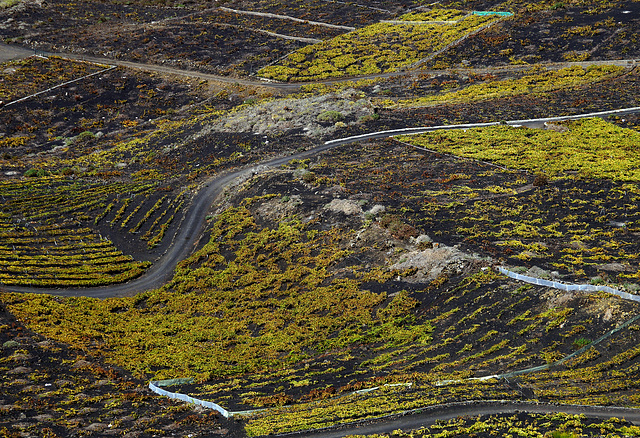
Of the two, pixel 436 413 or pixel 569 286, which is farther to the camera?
pixel 569 286

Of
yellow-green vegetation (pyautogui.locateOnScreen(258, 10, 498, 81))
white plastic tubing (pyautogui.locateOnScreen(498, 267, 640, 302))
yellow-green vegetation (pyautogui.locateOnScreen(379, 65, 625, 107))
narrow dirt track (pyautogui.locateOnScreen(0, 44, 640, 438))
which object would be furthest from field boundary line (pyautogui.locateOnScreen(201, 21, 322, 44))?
white plastic tubing (pyautogui.locateOnScreen(498, 267, 640, 302))

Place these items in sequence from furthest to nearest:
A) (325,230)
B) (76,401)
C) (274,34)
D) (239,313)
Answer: (274,34)
(325,230)
(239,313)
(76,401)

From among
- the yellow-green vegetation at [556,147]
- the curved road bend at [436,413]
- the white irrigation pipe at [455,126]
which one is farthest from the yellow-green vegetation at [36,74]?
the curved road bend at [436,413]

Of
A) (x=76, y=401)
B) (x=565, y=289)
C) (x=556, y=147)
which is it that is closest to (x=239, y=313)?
(x=76, y=401)

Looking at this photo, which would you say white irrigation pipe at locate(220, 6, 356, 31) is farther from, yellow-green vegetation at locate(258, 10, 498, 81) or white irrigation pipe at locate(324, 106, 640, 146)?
white irrigation pipe at locate(324, 106, 640, 146)

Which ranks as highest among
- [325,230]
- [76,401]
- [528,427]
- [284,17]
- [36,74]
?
[284,17]

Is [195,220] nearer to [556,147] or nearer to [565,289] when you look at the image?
[565,289]

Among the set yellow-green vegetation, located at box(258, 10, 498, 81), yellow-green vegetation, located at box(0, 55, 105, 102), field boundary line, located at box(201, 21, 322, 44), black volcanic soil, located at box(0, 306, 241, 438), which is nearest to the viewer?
black volcanic soil, located at box(0, 306, 241, 438)
